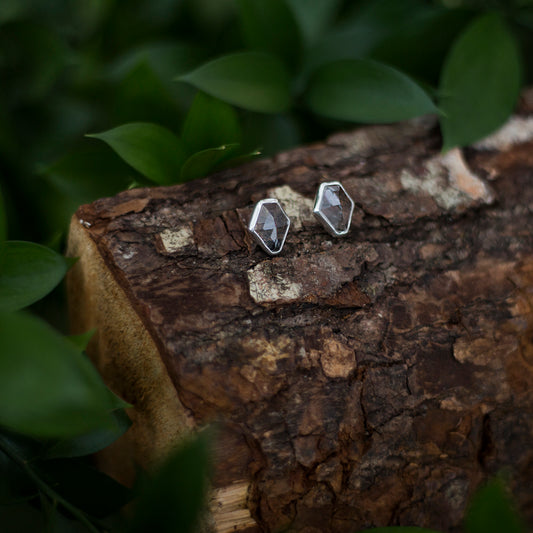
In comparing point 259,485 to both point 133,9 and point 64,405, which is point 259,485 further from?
point 133,9

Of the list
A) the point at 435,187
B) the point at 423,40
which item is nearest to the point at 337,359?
the point at 435,187

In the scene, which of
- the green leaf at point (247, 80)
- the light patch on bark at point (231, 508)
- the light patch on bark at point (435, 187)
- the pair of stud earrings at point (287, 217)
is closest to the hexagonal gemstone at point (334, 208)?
the pair of stud earrings at point (287, 217)

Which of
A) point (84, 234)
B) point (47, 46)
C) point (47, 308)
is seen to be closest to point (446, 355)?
point (84, 234)

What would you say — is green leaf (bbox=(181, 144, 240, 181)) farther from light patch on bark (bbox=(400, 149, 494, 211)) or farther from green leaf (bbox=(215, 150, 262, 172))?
light patch on bark (bbox=(400, 149, 494, 211))

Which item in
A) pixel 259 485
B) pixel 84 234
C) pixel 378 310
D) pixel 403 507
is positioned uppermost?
pixel 84 234

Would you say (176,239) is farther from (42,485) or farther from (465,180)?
(465,180)
